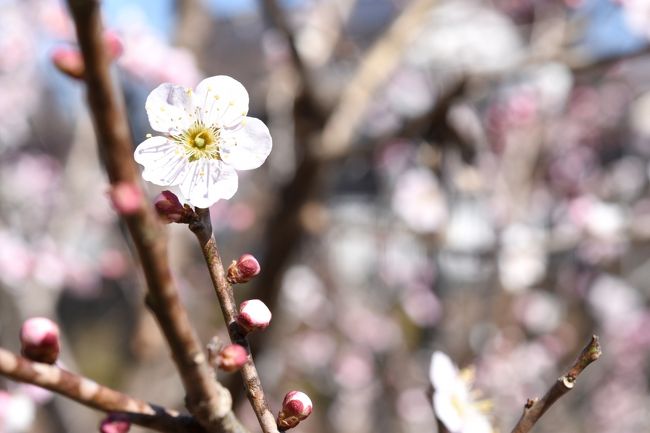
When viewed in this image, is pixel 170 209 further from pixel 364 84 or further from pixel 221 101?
pixel 364 84

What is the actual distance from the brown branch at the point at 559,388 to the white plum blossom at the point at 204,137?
0.38 m

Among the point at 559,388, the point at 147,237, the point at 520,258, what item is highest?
the point at 520,258

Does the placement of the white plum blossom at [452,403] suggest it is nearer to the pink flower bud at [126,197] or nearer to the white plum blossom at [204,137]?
the white plum blossom at [204,137]

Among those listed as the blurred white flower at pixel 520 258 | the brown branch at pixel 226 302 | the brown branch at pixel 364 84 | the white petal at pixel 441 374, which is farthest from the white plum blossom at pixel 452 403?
the blurred white flower at pixel 520 258

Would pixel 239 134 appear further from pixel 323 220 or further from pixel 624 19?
pixel 624 19

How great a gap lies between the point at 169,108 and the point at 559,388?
515mm

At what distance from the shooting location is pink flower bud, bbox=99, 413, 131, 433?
1.95 ft

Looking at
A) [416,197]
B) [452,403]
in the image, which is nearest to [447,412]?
[452,403]

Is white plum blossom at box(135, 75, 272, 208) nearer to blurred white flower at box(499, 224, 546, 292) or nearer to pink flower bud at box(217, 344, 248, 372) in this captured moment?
pink flower bud at box(217, 344, 248, 372)

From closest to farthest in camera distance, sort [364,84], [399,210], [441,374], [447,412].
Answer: [447,412]
[441,374]
[364,84]
[399,210]

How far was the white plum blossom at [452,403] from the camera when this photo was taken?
35.0 inches

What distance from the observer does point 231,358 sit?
58cm

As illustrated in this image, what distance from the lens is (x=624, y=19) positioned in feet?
7.55

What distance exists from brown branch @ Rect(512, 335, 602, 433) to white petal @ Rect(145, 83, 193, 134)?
1.61ft
